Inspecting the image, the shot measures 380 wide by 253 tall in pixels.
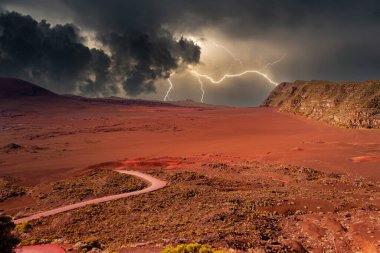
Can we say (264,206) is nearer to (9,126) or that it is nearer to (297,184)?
(297,184)

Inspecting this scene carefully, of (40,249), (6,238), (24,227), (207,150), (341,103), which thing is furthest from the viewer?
(341,103)

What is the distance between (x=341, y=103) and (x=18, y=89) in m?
129

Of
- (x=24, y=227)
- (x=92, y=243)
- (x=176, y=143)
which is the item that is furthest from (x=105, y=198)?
(x=176, y=143)

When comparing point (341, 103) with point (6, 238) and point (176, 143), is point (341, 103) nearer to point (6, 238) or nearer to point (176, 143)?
point (176, 143)

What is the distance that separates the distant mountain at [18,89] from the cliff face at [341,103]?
106 m

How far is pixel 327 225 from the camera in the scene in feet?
65.9

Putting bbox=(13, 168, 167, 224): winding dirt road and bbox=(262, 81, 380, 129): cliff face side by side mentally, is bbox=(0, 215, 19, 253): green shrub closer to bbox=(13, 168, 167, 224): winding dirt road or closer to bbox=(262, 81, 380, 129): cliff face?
bbox=(13, 168, 167, 224): winding dirt road

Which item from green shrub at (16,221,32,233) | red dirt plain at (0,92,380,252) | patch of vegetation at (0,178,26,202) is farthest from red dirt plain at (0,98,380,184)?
green shrub at (16,221,32,233)

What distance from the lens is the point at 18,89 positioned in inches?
5645

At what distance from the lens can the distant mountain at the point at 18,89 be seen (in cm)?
13462

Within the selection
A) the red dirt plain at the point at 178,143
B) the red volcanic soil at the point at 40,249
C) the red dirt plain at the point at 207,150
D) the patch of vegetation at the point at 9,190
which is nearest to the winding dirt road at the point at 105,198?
the red dirt plain at the point at 207,150

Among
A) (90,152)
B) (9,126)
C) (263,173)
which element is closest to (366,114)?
(263,173)

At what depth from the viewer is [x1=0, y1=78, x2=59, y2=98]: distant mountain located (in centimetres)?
13462

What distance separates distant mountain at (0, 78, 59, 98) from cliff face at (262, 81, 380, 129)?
106 meters
